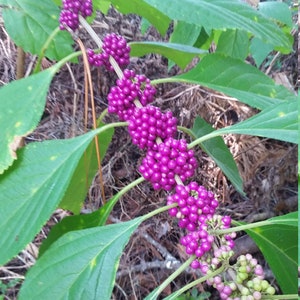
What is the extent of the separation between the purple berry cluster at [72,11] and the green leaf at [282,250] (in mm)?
579

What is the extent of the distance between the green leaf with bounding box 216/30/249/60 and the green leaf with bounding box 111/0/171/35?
0.21 m

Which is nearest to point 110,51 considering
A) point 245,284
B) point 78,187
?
point 78,187

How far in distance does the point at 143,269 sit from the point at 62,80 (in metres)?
0.84

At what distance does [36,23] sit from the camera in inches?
45.5

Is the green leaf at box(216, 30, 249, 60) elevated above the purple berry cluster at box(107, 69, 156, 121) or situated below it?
above

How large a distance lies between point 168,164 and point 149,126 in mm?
81

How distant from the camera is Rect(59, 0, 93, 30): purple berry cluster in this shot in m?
1.04

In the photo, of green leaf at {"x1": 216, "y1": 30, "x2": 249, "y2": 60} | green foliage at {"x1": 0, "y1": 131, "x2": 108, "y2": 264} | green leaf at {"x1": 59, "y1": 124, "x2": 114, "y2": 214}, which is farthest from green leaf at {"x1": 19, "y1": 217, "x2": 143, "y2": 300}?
green leaf at {"x1": 216, "y1": 30, "x2": 249, "y2": 60}

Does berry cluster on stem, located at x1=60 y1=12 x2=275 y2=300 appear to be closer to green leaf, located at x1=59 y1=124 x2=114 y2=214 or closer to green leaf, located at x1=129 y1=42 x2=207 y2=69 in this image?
green leaf, located at x1=129 y1=42 x2=207 y2=69

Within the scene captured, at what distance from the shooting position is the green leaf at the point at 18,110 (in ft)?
2.63

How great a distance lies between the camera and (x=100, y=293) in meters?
0.75

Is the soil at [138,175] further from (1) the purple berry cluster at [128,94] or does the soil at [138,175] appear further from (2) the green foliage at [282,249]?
(1) the purple berry cluster at [128,94]

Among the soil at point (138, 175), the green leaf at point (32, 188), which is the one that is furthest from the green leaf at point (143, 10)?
the soil at point (138, 175)

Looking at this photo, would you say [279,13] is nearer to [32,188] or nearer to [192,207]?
[192,207]
